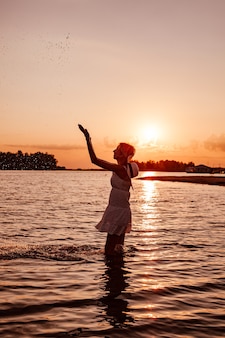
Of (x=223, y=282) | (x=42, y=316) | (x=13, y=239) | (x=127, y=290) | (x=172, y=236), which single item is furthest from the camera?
(x=172, y=236)

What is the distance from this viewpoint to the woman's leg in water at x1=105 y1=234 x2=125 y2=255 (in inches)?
426

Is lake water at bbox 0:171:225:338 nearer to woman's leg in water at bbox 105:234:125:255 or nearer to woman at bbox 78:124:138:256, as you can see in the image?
woman's leg in water at bbox 105:234:125:255

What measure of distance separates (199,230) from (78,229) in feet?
18.2

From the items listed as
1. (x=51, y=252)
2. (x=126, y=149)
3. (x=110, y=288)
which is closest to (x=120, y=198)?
(x=126, y=149)

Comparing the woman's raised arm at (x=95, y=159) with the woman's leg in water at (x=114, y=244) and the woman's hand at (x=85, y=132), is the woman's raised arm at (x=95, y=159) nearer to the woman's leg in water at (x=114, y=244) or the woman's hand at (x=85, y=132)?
the woman's hand at (x=85, y=132)

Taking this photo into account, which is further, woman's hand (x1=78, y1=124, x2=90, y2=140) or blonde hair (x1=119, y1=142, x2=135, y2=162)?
blonde hair (x1=119, y1=142, x2=135, y2=162)

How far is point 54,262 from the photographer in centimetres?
1157

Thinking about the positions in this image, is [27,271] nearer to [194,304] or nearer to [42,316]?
[42,316]

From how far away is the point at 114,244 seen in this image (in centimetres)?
1101

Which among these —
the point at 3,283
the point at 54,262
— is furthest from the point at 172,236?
the point at 3,283

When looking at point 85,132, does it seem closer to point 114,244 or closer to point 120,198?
point 120,198

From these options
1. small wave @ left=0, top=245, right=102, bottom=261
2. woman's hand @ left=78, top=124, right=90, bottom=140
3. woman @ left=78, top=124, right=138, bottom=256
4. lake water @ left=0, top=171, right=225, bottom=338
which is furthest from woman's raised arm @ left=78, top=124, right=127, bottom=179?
small wave @ left=0, top=245, right=102, bottom=261

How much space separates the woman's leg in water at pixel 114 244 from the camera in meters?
10.8

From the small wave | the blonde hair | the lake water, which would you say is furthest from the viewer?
the small wave
